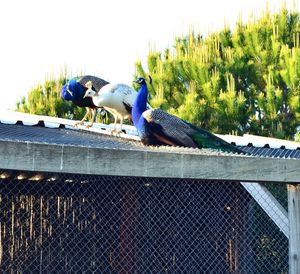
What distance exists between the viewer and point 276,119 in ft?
62.2

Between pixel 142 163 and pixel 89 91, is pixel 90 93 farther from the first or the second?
pixel 142 163

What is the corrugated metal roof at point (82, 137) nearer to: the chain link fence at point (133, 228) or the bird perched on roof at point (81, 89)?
the bird perched on roof at point (81, 89)

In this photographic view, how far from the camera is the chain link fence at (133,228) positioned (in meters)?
8.51

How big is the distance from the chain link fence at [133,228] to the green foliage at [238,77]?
29.1ft

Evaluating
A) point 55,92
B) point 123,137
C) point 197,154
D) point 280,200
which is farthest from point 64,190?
point 55,92

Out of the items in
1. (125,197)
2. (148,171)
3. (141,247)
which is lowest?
(141,247)

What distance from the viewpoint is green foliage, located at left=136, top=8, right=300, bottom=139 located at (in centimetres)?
1881

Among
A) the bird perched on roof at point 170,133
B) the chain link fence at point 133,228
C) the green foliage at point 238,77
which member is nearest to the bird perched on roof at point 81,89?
the chain link fence at point 133,228

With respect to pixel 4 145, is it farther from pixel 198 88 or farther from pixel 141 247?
pixel 198 88

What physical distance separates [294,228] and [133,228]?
2.71m

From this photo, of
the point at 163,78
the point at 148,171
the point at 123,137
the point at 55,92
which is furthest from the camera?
the point at 55,92

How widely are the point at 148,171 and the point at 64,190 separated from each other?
4324 millimetres

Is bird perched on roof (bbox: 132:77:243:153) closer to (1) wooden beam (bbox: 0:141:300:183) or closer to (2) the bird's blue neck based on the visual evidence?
(2) the bird's blue neck

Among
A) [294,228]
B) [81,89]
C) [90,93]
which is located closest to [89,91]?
[90,93]
